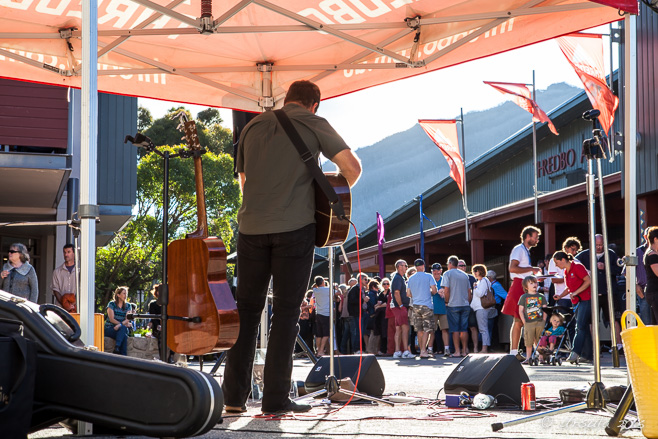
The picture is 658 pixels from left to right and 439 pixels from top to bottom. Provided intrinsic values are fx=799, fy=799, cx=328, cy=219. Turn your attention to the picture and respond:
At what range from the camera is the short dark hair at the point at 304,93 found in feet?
16.8

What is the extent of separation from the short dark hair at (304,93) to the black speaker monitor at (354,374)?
2.31 meters

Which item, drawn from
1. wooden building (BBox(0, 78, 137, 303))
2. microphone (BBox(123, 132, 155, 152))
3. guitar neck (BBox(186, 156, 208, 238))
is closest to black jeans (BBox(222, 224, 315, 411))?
guitar neck (BBox(186, 156, 208, 238))

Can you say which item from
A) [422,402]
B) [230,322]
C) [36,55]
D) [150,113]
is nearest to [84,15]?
[230,322]

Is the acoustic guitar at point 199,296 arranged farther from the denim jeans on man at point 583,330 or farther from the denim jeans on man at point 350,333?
the denim jeans on man at point 350,333

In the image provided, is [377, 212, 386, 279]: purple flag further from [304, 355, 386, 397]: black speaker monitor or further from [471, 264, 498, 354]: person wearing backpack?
[304, 355, 386, 397]: black speaker monitor

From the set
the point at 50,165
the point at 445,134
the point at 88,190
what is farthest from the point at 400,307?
the point at 88,190

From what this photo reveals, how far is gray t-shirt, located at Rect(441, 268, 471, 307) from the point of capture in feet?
49.8

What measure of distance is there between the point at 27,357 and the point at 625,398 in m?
2.96

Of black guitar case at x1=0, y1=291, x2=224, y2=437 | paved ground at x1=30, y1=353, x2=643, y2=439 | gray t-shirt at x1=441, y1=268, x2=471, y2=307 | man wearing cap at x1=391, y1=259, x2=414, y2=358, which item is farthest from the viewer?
man wearing cap at x1=391, y1=259, x2=414, y2=358

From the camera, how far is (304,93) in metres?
5.11

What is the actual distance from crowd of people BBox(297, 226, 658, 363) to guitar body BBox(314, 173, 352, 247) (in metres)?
2.81

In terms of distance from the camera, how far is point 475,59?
6266 millimetres

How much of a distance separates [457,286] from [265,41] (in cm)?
949

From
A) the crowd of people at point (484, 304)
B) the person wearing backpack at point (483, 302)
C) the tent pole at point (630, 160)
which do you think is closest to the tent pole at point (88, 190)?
the tent pole at point (630, 160)
